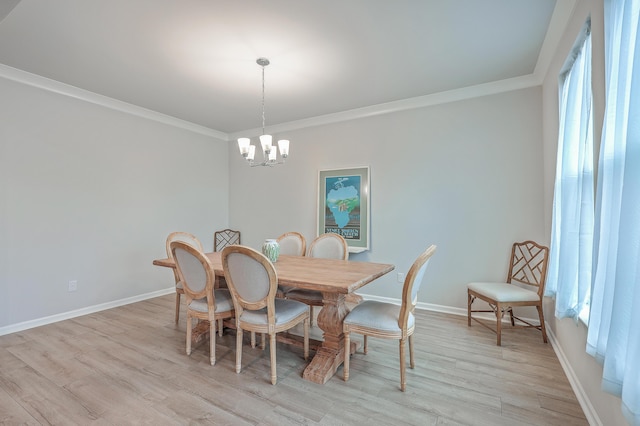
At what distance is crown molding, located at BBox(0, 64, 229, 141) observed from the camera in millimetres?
3076

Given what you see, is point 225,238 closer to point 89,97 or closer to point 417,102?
A: point 89,97

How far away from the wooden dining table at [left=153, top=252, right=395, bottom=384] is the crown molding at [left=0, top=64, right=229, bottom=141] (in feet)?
9.07

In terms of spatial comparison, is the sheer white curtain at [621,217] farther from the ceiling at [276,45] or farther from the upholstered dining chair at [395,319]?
the ceiling at [276,45]

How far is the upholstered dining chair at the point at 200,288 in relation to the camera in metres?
2.33

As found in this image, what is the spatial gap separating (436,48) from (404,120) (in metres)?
1.27

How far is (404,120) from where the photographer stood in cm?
390

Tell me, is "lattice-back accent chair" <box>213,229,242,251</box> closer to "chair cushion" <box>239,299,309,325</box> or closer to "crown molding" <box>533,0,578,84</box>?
"chair cushion" <box>239,299,309,325</box>

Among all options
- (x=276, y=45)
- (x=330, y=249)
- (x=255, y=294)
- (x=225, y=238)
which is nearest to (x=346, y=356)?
(x=255, y=294)

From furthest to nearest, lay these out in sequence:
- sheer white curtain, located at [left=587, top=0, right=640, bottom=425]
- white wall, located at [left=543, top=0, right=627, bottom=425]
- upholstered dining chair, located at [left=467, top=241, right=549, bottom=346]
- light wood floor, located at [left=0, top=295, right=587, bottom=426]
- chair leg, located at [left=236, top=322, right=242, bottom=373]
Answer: upholstered dining chair, located at [left=467, top=241, right=549, bottom=346] → chair leg, located at [left=236, top=322, right=242, bottom=373] → light wood floor, located at [left=0, top=295, right=587, bottom=426] → white wall, located at [left=543, top=0, right=627, bottom=425] → sheer white curtain, located at [left=587, top=0, right=640, bottom=425]

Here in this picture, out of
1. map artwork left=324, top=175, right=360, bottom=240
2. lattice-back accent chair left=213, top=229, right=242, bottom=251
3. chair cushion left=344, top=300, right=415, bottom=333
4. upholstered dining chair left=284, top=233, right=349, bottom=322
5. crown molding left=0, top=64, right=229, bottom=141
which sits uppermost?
crown molding left=0, top=64, right=229, bottom=141

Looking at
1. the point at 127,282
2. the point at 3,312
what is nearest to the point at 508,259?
the point at 127,282

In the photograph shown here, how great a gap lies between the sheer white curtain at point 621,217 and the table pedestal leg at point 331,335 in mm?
1449

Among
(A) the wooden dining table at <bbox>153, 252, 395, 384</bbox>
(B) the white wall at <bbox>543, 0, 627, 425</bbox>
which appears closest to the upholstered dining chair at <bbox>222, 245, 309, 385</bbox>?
(A) the wooden dining table at <bbox>153, 252, 395, 384</bbox>

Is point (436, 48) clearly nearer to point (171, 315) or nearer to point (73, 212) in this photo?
point (171, 315)
